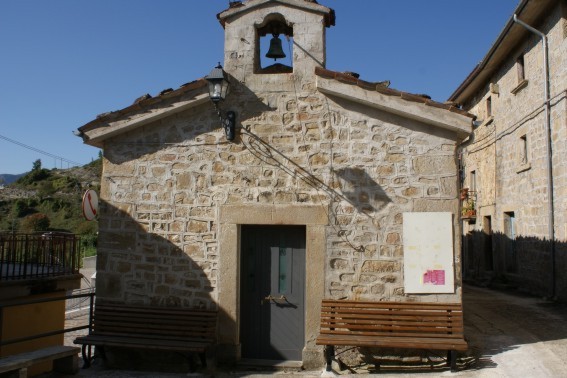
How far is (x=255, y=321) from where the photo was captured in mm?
6996

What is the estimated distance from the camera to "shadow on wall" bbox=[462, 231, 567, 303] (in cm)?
1091

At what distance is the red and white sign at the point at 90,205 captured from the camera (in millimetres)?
6863

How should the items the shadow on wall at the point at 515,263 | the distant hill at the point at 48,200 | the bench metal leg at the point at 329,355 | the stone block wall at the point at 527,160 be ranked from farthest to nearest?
the distant hill at the point at 48,200 < the shadow on wall at the point at 515,263 < the stone block wall at the point at 527,160 < the bench metal leg at the point at 329,355

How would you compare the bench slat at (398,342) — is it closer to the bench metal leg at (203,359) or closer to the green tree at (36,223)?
the bench metal leg at (203,359)

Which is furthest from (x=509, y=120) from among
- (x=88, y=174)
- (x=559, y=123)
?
(x=88, y=174)

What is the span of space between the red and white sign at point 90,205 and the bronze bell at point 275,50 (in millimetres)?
3225

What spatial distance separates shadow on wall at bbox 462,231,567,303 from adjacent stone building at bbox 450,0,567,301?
0.02m

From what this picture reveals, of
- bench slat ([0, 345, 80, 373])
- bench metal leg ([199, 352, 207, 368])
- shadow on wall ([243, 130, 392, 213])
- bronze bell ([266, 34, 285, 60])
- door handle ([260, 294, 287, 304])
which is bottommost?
bench metal leg ([199, 352, 207, 368])

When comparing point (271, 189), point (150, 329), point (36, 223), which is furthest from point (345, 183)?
point (36, 223)

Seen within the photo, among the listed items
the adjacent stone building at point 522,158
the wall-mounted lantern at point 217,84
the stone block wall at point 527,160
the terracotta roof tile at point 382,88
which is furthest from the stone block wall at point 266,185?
the stone block wall at point 527,160

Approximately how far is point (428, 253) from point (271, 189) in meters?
2.25

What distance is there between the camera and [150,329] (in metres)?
6.84

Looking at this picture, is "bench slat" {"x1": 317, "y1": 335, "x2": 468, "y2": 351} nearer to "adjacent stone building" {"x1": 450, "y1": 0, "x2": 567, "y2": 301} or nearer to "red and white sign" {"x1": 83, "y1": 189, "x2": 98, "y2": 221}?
"adjacent stone building" {"x1": 450, "y1": 0, "x2": 567, "y2": 301}

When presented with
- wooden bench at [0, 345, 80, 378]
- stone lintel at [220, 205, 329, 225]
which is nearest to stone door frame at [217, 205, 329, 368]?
stone lintel at [220, 205, 329, 225]
